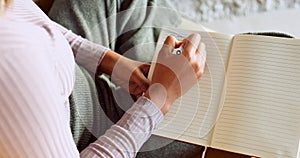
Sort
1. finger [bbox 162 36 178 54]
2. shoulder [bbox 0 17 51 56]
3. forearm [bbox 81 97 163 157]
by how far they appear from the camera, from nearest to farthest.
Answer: shoulder [bbox 0 17 51 56] < forearm [bbox 81 97 163 157] < finger [bbox 162 36 178 54]

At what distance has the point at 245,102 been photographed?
833mm

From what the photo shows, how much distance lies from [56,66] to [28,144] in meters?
0.10

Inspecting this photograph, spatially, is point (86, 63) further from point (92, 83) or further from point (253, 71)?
point (253, 71)

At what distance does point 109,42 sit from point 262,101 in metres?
0.31

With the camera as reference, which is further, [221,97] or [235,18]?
[235,18]

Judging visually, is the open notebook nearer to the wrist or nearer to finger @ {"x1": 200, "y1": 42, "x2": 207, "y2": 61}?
finger @ {"x1": 200, "y1": 42, "x2": 207, "y2": 61}

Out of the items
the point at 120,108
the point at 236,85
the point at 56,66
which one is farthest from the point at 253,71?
the point at 56,66

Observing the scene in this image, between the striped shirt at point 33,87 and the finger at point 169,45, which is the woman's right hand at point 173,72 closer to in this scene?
the finger at point 169,45

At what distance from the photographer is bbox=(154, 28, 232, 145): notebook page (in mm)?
830

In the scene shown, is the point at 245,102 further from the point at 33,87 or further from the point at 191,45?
the point at 33,87

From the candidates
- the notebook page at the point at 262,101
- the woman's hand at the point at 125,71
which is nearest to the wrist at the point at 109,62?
the woman's hand at the point at 125,71

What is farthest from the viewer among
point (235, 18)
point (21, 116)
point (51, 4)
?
point (235, 18)

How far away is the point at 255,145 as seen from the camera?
2.64 feet

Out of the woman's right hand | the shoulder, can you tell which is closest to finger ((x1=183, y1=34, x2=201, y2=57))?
the woman's right hand
